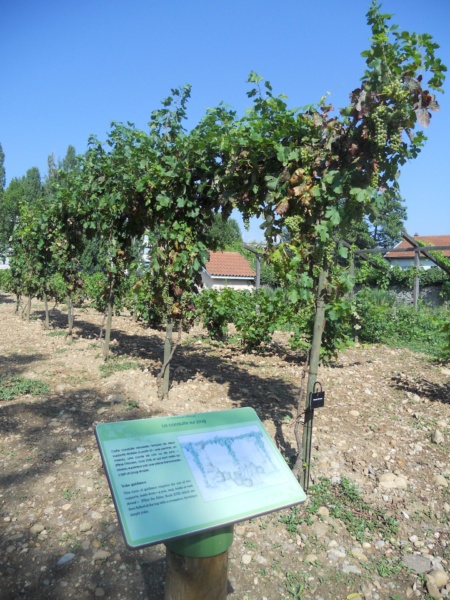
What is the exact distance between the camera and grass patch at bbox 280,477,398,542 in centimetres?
303

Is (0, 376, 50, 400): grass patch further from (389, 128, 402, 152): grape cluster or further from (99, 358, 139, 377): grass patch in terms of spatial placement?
(389, 128, 402, 152): grape cluster

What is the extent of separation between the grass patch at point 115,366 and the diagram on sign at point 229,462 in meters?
4.69

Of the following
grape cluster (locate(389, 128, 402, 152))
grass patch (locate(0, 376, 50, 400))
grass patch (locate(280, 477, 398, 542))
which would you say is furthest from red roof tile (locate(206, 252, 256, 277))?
grape cluster (locate(389, 128, 402, 152))

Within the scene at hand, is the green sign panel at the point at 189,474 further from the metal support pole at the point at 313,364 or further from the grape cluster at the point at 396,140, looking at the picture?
the grape cluster at the point at 396,140

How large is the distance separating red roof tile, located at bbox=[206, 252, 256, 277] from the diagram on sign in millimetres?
23050

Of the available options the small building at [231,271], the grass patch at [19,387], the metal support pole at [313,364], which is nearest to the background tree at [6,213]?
the small building at [231,271]

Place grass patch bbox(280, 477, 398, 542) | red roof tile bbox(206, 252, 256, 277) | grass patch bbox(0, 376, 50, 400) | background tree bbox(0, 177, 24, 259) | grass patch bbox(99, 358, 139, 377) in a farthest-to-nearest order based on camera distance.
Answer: red roof tile bbox(206, 252, 256, 277)
background tree bbox(0, 177, 24, 259)
grass patch bbox(99, 358, 139, 377)
grass patch bbox(0, 376, 50, 400)
grass patch bbox(280, 477, 398, 542)

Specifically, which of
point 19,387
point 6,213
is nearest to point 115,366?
point 19,387

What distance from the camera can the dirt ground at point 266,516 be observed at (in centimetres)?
253

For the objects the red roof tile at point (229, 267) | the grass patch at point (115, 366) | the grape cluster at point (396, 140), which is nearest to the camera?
the grape cluster at point (396, 140)

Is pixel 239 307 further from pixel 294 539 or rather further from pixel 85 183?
pixel 294 539

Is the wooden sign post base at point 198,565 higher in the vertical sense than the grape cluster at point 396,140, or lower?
lower

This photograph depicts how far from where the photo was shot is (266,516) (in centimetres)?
314

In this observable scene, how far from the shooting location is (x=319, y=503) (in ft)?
10.8
